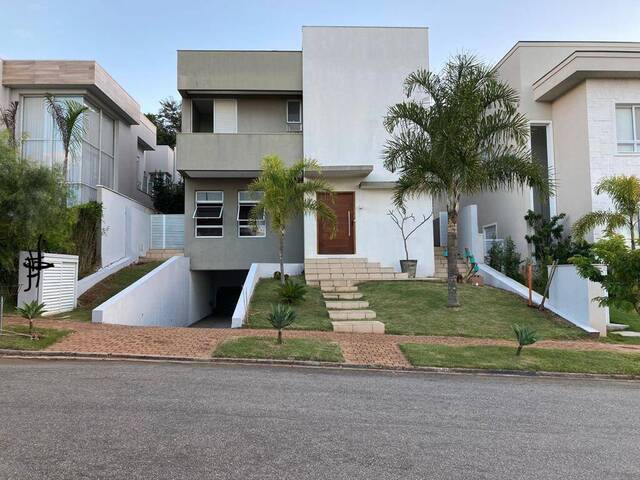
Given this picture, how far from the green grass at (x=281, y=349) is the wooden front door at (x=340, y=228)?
7767mm

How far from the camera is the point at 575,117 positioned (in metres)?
17.6

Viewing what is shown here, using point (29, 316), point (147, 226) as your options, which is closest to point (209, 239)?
point (147, 226)

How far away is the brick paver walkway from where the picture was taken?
921cm

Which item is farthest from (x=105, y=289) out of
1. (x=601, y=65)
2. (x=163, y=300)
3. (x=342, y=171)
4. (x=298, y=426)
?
(x=601, y=65)

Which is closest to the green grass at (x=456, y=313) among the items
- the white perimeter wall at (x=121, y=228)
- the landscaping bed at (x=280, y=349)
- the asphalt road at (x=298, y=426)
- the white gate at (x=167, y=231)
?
the landscaping bed at (x=280, y=349)

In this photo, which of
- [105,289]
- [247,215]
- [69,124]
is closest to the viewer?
[105,289]

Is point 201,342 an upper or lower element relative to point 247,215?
lower

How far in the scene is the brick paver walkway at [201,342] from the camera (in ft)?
30.2

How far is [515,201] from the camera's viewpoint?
64.8ft

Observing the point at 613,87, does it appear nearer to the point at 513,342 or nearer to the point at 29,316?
the point at 513,342

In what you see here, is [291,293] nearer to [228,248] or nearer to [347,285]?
[347,285]

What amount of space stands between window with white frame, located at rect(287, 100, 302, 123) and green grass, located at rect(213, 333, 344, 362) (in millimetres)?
11178

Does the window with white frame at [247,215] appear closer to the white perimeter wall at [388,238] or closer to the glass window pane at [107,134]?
the white perimeter wall at [388,238]

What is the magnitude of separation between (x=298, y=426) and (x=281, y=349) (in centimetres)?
424
